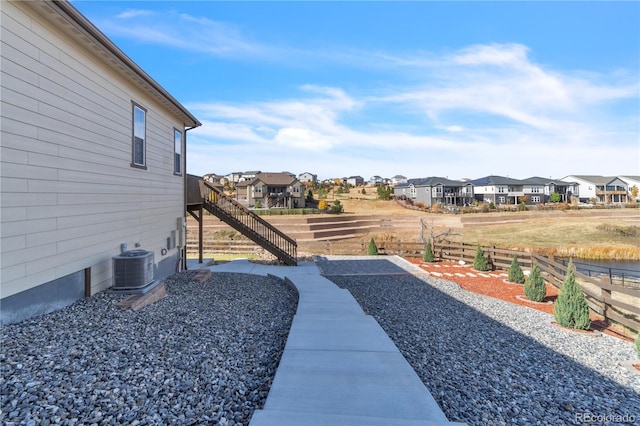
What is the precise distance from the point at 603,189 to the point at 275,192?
2491 inches

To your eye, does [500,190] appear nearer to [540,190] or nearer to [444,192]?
[540,190]

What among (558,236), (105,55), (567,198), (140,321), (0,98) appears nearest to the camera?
(0,98)

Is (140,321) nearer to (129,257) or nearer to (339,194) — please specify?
(129,257)

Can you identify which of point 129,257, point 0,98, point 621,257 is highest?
point 0,98

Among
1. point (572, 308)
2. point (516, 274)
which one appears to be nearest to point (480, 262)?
point (516, 274)

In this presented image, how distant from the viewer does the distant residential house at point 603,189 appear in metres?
58.8

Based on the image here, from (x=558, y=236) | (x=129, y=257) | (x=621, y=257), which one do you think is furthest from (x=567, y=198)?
(x=129, y=257)

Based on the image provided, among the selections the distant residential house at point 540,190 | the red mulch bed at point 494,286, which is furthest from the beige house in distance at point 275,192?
the distant residential house at point 540,190

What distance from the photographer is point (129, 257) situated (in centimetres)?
566

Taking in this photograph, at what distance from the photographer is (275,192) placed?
4259cm

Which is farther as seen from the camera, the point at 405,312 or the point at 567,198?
the point at 567,198

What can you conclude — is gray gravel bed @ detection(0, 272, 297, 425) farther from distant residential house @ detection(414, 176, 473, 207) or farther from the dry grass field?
distant residential house @ detection(414, 176, 473, 207)

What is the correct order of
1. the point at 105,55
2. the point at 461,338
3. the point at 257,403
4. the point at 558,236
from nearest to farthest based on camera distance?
the point at 257,403, the point at 461,338, the point at 105,55, the point at 558,236

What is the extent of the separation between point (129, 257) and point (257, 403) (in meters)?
4.21
